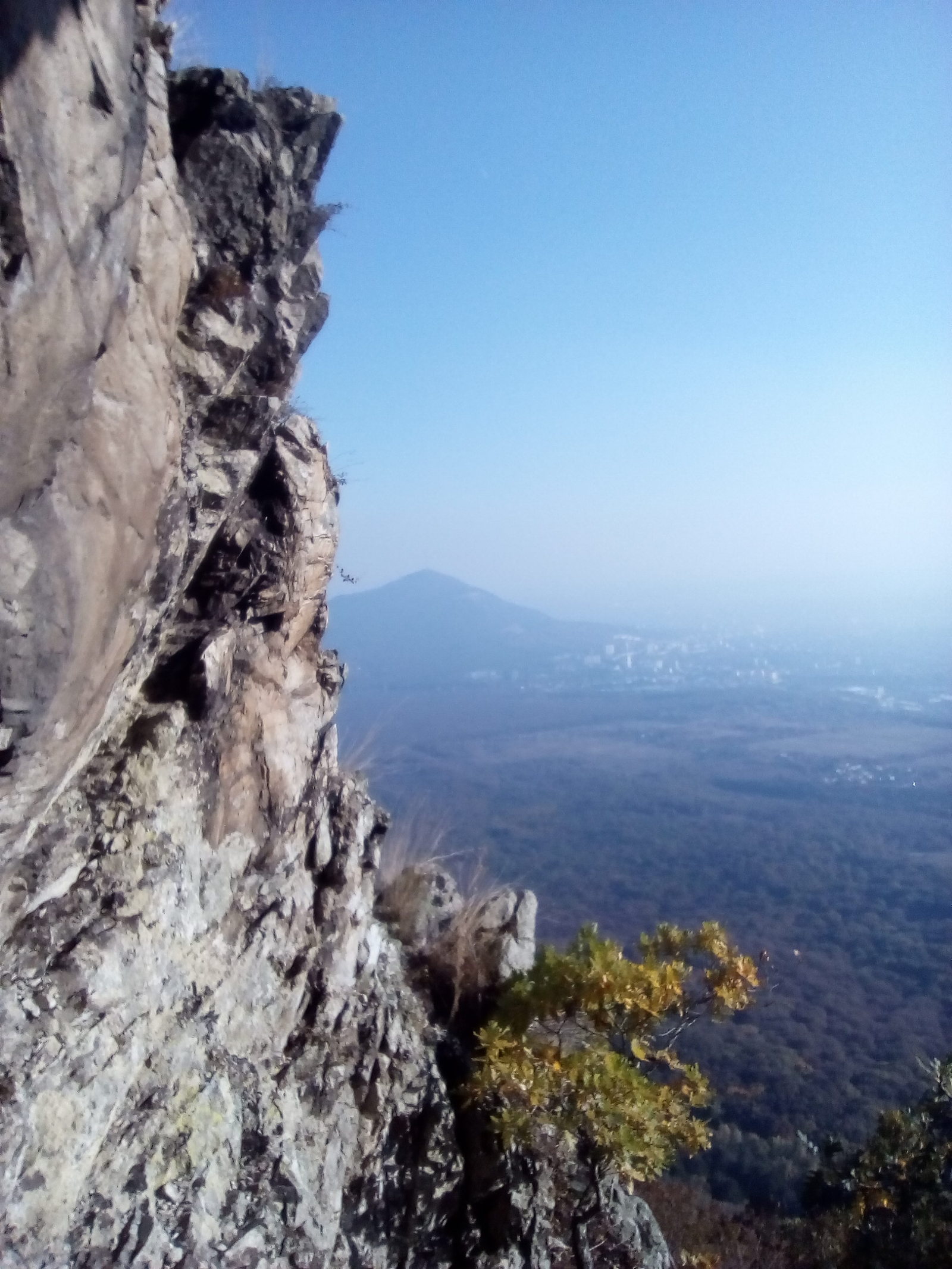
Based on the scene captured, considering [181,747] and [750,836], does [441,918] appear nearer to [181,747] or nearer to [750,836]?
[181,747]

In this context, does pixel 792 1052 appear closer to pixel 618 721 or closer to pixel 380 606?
pixel 618 721

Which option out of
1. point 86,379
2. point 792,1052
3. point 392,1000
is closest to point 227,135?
point 86,379

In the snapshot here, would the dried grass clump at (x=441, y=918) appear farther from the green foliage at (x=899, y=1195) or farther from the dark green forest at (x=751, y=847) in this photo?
the green foliage at (x=899, y=1195)

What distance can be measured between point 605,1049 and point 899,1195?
20.3ft

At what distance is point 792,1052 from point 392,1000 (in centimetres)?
2247

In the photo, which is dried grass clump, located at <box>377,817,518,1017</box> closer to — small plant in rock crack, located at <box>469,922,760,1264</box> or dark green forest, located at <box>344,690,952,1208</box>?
dark green forest, located at <box>344,690,952,1208</box>

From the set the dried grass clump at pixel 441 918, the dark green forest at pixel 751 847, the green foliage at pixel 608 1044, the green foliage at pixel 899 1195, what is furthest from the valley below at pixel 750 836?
the green foliage at pixel 899 1195

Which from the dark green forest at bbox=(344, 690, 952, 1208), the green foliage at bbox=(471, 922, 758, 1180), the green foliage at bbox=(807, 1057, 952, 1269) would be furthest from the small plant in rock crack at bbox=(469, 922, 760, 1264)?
the green foliage at bbox=(807, 1057, 952, 1269)

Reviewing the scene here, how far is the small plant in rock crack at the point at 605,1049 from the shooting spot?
7.06 meters

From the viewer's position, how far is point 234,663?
6.53m

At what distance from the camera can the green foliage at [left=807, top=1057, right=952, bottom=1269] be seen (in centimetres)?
979

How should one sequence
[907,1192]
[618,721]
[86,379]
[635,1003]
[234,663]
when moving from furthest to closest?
[618,721] < [907,1192] < [635,1003] < [234,663] < [86,379]

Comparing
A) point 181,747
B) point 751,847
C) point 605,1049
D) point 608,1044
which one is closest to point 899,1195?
point 608,1044

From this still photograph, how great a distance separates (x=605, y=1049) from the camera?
7496 millimetres
